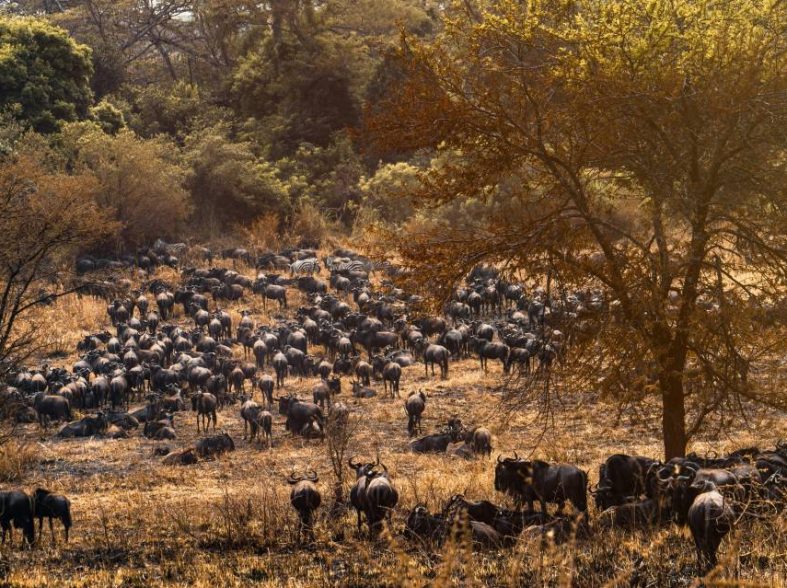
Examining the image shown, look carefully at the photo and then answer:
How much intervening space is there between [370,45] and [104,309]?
32925 mm

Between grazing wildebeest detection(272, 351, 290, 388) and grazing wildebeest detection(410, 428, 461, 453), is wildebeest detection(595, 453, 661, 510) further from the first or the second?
grazing wildebeest detection(272, 351, 290, 388)

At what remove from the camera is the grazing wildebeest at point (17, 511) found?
537 inches

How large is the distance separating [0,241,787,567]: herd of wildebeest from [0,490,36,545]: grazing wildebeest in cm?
2

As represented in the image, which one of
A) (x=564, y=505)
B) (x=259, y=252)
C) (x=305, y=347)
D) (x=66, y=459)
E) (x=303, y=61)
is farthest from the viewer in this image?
(x=303, y=61)

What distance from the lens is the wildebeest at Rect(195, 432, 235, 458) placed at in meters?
20.4

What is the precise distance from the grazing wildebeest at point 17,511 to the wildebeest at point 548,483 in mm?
7225

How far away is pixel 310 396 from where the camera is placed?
2614 cm

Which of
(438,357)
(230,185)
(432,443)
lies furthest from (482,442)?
(230,185)

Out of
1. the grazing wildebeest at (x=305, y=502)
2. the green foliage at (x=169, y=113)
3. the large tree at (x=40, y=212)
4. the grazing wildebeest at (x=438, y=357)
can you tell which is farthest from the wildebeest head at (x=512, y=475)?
the green foliage at (x=169, y=113)

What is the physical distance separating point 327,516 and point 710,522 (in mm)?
6561

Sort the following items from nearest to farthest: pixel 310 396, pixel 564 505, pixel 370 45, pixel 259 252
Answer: pixel 564 505, pixel 310 396, pixel 259 252, pixel 370 45

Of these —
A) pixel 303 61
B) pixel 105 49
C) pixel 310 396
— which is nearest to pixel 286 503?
pixel 310 396

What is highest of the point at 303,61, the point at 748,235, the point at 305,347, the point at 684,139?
the point at 303,61

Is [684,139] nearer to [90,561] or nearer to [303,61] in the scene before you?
[90,561]
